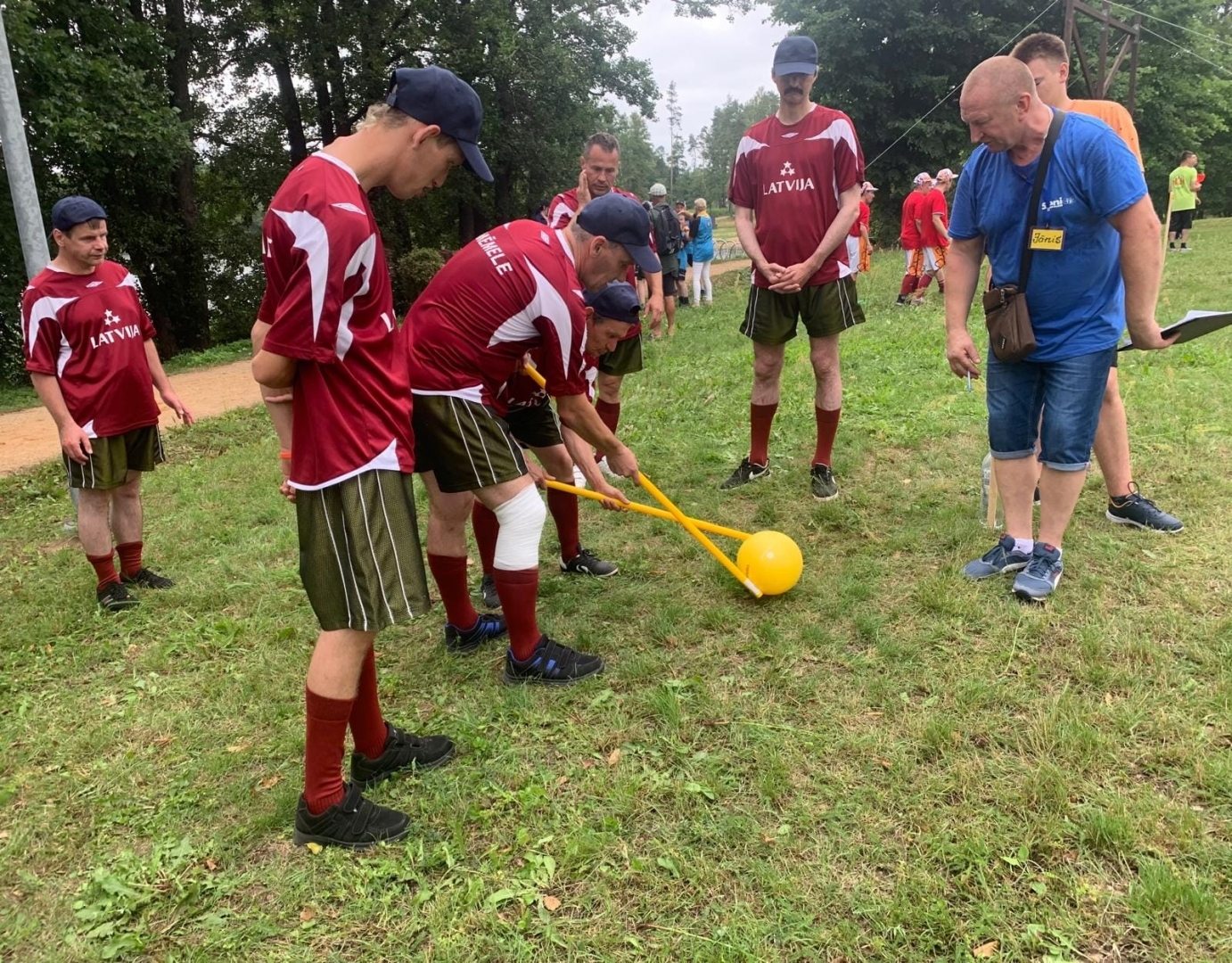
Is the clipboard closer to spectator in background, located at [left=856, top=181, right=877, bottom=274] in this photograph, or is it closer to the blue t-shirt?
the blue t-shirt

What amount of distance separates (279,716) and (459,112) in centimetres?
233

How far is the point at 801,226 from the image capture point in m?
4.67

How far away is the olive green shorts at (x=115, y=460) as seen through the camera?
427 cm

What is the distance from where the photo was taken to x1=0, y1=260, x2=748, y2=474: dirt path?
329 inches

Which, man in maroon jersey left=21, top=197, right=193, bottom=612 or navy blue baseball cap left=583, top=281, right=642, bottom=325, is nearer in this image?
navy blue baseball cap left=583, top=281, right=642, bottom=325

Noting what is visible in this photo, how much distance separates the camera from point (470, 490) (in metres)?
3.11

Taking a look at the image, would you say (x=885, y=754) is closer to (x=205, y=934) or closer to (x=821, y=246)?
(x=205, y=934)

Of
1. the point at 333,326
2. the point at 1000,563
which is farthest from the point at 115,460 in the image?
the point at 1000,563

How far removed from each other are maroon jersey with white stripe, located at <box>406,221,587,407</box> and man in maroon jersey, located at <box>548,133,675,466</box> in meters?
1.27

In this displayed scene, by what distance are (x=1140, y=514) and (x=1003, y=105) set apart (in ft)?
7.09

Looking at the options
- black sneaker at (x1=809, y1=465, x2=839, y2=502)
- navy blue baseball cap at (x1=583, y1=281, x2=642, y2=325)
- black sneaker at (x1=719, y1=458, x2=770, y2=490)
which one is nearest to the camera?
navy blue baseball cap at (x1=583, y1=281, x2=642, y2=325)

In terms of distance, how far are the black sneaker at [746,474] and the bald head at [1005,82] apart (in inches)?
105

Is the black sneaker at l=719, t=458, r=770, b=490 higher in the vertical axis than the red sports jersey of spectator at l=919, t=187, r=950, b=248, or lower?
lower

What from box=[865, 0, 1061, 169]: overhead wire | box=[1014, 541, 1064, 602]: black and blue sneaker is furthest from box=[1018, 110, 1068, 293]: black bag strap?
box=[865, 0, 1061, 169]: overhead wire
